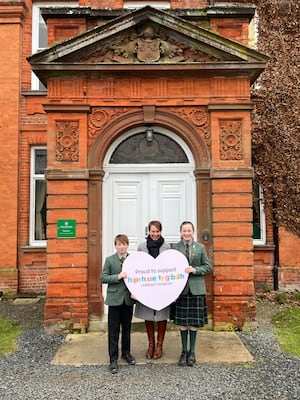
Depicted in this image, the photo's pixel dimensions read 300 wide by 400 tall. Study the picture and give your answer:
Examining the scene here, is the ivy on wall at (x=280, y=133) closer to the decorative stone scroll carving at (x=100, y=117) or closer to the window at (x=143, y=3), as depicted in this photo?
the window at (x=143, y=3)

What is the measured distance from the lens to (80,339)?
6.32 meters

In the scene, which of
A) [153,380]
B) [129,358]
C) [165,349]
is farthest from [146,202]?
[153,380]

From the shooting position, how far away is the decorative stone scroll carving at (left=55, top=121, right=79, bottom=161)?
6879mm

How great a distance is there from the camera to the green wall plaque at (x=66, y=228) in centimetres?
674

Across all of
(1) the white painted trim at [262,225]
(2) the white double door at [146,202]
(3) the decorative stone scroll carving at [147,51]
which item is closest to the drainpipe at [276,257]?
(1) the white painted trim at [262,225]

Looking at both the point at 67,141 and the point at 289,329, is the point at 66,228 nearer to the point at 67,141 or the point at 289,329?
the point at 67,141

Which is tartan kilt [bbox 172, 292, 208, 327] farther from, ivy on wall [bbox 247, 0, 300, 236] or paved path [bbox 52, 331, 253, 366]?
ivy on wall [bbox 247, 0, 300, 236]

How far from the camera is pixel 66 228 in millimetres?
6754

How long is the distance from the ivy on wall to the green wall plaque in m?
5.27

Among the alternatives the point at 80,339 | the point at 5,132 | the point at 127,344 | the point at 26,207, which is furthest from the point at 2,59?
the point at 127,344

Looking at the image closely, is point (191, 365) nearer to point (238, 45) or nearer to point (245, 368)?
point (245, 368)

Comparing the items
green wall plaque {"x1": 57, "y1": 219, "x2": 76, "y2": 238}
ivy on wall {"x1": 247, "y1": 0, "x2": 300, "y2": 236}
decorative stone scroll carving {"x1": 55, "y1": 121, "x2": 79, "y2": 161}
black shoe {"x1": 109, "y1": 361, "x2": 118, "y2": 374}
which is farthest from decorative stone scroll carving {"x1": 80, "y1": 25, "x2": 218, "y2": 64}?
black shoe {"x1": 109, "y1": 361, "x2": 118, "y2": 374}

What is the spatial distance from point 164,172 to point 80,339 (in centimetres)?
317

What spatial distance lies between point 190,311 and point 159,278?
59cm
